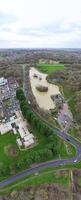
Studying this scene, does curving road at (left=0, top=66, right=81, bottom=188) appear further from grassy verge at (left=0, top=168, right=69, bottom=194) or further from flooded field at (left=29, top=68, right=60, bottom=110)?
flooded field at (left=29, top=68, right=60, bottom=110)

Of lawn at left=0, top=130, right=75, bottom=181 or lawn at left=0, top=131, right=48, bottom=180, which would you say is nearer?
lawn at left=0, top=130, right=75, bottom=181

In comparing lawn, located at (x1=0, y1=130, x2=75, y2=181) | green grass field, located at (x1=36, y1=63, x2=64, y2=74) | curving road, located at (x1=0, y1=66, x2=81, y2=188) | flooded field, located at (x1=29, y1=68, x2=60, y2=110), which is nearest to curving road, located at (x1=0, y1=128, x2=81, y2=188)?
curving road, located at (x1=0, y1=66, x2=81, y2=188)

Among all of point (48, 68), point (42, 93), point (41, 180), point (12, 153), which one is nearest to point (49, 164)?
point (41, 180)

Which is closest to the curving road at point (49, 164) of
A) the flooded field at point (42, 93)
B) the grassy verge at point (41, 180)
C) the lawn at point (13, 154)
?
the lawn at point (13, 154)

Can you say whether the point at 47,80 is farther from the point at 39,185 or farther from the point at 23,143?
the point at 39,185

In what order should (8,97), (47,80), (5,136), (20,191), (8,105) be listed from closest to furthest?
(20,191) < (5,136) < (8,105) < (8,97) < (47,80)

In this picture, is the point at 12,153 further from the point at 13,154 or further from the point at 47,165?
the point at 47,165

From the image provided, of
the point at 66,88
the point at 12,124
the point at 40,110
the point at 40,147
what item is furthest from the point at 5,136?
the point at 66,88

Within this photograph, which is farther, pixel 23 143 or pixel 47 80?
pixel 47 80
